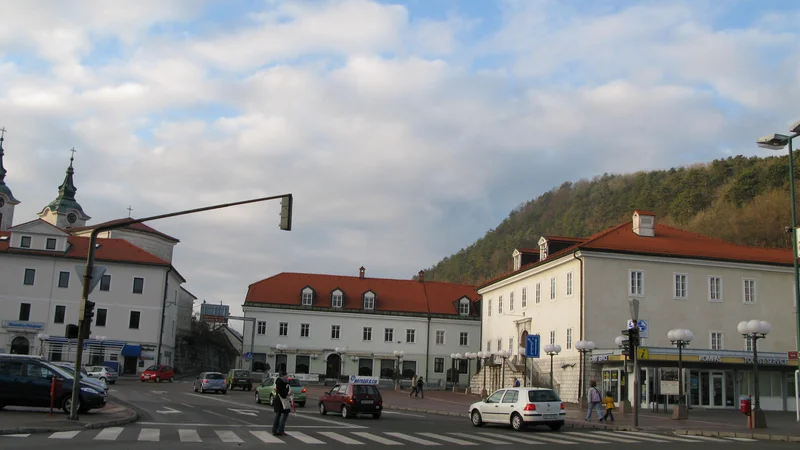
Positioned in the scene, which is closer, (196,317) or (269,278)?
(269,278)

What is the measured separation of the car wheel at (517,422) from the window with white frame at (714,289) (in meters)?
27.2

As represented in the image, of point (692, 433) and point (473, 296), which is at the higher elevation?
point (473, 296)

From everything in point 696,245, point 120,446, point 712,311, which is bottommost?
point 120,446

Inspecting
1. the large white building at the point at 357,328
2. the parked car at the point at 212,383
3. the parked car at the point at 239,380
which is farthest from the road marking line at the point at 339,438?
the large white building at the point at 357,328

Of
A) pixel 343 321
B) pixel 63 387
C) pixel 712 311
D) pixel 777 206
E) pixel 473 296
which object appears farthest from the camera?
pixel 473 296

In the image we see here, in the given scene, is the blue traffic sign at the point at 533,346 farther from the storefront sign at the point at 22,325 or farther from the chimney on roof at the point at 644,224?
the storefront sign at the point at 22,325

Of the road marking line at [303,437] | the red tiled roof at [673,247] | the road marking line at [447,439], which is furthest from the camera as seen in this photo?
the red tiled roof at [673,247]

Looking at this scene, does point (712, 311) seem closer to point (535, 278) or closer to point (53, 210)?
point (535, 278)

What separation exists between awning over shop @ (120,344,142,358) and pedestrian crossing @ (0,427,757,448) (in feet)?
165

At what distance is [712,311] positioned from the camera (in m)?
46.4

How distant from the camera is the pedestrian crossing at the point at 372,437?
59.9 feet

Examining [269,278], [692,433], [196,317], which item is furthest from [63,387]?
[196,317]

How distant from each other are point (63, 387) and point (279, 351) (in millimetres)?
49874

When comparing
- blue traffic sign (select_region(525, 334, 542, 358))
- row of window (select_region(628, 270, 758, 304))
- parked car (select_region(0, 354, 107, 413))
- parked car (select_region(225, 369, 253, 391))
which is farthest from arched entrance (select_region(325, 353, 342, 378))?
parked car (select_region(0, 354, 107, 413))
